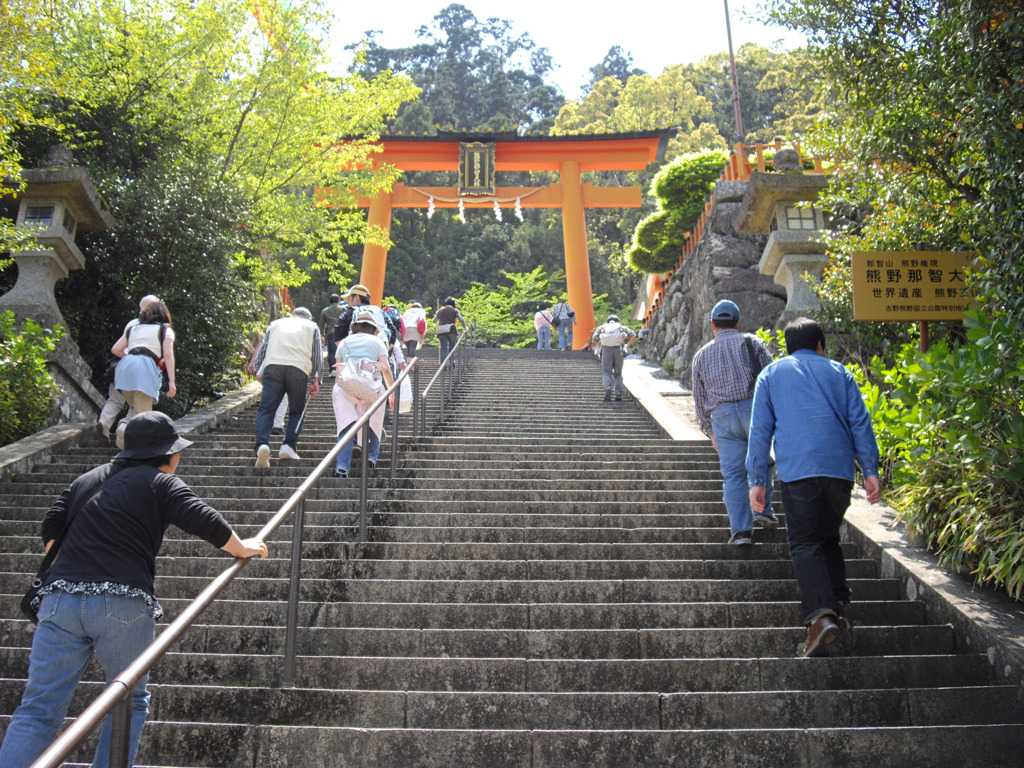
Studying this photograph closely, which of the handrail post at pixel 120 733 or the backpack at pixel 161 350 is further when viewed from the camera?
the backpack at pixel 161 350

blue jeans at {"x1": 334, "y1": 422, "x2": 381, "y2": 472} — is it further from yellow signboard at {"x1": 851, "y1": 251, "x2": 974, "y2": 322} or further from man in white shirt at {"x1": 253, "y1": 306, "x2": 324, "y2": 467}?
yellow signboard at {"x1": 851, "y1": 251, "x2": 974, "y2": 322}

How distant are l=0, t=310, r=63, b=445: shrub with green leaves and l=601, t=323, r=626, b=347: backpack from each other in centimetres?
623

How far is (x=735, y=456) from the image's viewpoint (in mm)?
4945

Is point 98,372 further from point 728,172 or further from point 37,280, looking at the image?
point 728,172

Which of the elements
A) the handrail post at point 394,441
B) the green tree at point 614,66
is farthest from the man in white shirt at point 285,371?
the green tree at point 614,66

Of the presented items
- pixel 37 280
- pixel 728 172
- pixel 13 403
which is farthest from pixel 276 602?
pixel 728 172

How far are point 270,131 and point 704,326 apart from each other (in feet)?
25.7

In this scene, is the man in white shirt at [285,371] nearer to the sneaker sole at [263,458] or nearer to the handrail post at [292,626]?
the sneaker sole at [263,458]

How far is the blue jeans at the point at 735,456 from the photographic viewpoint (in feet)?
16.0

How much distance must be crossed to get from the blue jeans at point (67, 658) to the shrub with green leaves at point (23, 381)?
5.90m

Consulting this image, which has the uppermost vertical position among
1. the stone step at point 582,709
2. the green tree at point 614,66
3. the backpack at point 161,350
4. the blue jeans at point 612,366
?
the green tree at point 614,66

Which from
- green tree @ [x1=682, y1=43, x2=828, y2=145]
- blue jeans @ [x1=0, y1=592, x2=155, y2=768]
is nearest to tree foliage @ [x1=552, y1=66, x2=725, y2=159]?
green tree @ [x1=682, y1=43, x2=828, y2=145]

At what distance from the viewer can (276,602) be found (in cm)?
416

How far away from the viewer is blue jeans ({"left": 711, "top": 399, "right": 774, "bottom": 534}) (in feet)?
16.0
